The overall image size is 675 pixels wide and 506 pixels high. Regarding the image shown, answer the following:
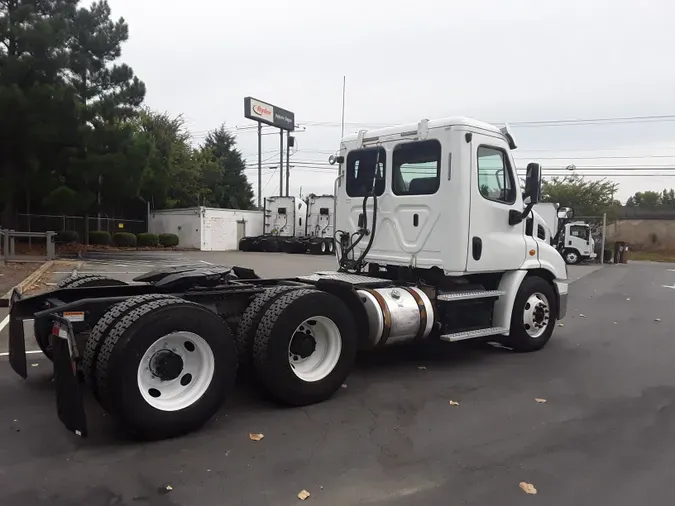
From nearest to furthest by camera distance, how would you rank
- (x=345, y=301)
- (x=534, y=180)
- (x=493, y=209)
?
1. (x=345, y=301)
2. (x=493, y=209)
3. (x=534, y=180)

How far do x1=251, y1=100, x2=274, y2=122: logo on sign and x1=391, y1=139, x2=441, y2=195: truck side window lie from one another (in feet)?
149

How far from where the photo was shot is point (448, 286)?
22.7 ft

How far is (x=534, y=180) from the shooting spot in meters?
6.89

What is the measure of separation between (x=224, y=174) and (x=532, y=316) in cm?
5015

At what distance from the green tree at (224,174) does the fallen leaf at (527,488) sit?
1836 inches

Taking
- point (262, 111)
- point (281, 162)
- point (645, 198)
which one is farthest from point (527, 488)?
point (645, 198)

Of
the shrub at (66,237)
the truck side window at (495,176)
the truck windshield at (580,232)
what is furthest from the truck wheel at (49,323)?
the truck windshield at (580,232)

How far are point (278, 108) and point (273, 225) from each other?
67.7ft

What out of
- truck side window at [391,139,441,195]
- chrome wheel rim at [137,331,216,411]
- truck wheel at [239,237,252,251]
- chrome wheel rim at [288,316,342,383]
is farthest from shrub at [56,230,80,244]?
chrome wheel rim at [137,331,216,411]

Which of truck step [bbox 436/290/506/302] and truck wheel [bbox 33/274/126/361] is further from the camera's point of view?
truck step [bbox 436/290/506/302]

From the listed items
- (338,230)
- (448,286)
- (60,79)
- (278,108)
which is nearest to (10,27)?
(60,79)

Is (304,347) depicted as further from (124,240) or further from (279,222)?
(279,222)

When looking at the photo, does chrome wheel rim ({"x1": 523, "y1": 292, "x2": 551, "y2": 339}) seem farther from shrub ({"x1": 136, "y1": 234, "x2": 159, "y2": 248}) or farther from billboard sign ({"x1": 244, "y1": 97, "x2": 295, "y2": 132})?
billboard sign ({"x1": 244, "y1": 97, "x2": 295, "y2": 132})

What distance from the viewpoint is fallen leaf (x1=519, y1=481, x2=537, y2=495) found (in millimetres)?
3599
